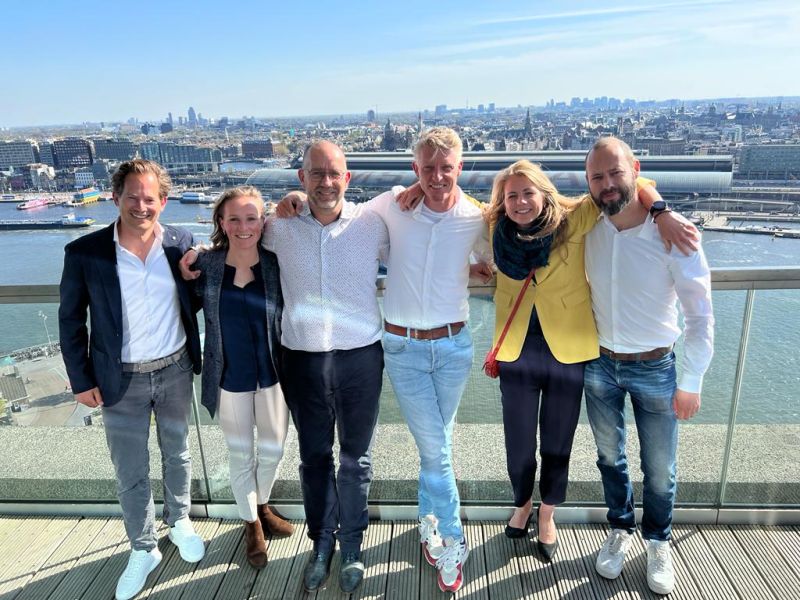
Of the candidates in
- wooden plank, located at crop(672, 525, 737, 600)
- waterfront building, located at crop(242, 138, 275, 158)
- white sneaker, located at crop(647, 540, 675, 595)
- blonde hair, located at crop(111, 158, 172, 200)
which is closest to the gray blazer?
blonde hair, located at crop(111, 158, 172, 200)

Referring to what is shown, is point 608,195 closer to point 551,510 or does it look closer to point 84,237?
point 551,510

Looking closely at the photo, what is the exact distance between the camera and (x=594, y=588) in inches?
75.9

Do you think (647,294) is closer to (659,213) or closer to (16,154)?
(659,213)

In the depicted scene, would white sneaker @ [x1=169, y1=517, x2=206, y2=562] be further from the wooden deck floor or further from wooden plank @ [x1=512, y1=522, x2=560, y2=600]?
wooden plank @ [x1=512, y1=522, x2=560, y2=600]

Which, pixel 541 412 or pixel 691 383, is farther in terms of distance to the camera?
pixel 541 412

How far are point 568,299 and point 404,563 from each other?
3.75ft

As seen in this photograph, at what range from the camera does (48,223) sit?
3006 centimetres

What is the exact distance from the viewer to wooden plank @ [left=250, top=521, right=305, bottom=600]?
1962 millimetres

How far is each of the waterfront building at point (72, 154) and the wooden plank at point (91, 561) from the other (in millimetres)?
50218

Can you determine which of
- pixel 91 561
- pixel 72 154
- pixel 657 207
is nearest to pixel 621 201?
pixel 657 207

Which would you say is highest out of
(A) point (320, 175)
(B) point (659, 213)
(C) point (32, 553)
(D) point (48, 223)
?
(A) point (320, 175)

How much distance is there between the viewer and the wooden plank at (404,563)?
195 centimetres

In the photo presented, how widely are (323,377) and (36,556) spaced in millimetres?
1413

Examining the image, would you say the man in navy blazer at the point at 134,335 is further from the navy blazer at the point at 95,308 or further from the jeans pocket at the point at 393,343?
the jeans pocket at the point at 393,343
